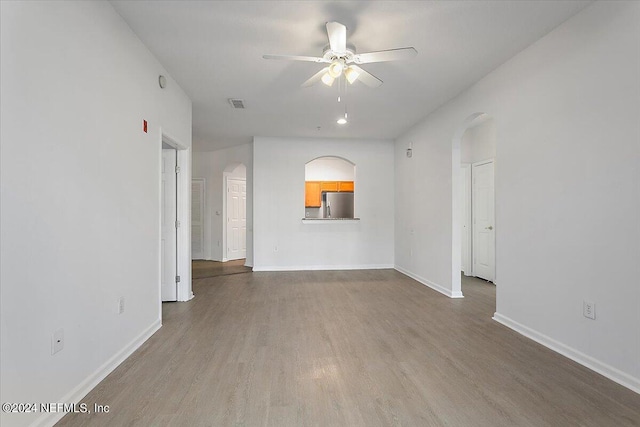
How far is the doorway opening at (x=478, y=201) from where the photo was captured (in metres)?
5.25

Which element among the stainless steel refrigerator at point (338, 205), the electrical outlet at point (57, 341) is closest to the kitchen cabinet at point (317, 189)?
the stainless steel refrigerator at point (338, 205)

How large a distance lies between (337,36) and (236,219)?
6.29 meters

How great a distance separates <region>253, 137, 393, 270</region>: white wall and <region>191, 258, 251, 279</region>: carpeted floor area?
1.66 ft

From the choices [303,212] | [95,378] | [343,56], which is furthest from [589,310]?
[303,212]

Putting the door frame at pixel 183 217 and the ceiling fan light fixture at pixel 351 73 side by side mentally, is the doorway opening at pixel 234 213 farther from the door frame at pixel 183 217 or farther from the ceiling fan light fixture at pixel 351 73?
the ceiling fan light fixture at pixel 351 73

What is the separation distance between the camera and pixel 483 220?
550cm

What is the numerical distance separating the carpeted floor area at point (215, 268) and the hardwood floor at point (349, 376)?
91.5 inches

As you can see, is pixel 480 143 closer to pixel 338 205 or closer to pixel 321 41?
pixel 338 205

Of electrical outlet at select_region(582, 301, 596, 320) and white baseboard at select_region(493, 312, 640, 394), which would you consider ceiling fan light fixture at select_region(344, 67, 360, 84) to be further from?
white baseboard at select_region(493, 312, 640, 394)

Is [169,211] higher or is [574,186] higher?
[574,186]

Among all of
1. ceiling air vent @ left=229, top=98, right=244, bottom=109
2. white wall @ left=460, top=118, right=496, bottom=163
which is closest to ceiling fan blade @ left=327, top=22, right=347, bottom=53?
ceiling air vent @ left=229, top=98, right=244, bottom=109

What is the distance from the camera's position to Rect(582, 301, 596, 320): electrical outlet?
2314 mm

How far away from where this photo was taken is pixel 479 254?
5.59 metres

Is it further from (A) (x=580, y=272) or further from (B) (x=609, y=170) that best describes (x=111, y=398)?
(B) (x=609, y=170)
